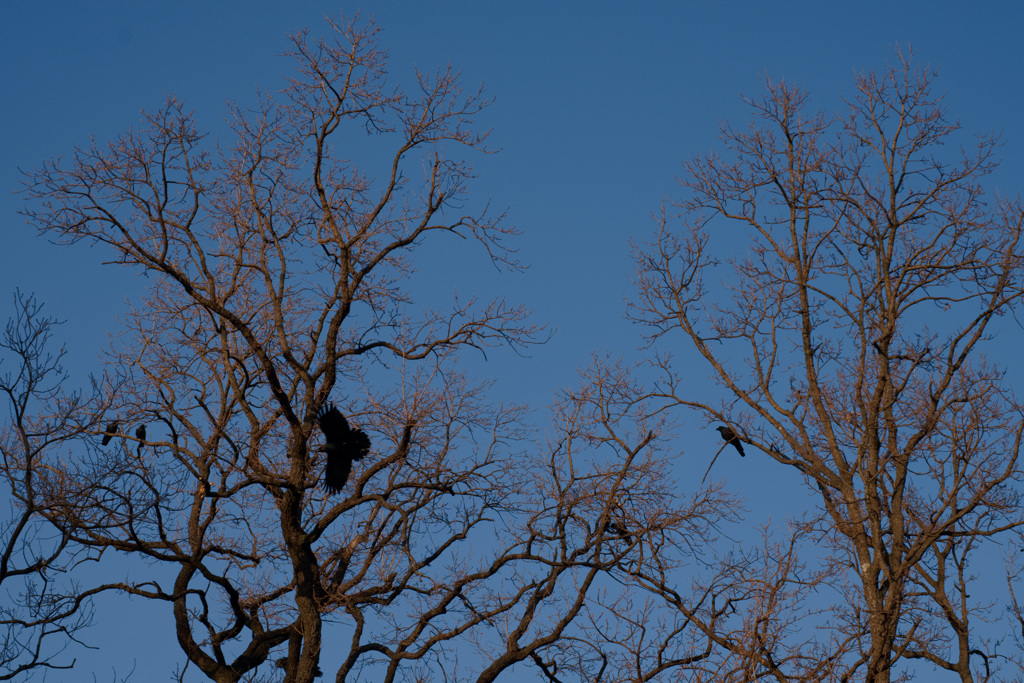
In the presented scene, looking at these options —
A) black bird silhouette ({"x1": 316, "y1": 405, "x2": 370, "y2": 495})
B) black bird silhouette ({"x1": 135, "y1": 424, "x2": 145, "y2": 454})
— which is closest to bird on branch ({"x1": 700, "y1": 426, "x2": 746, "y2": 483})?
black bird silhouette ({"x1": 316, "y1": 405, "x2": 370, "y2": 495})

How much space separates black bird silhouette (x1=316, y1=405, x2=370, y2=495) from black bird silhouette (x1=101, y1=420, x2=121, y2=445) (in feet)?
7.71

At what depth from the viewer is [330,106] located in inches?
535

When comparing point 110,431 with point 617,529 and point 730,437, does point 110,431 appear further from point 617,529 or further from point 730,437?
→ point 730,437

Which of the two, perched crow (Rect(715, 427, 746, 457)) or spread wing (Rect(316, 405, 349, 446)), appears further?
perched crow (Rect(715, 427, 746, 457))

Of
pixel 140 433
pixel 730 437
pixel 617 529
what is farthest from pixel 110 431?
pixel 730 437

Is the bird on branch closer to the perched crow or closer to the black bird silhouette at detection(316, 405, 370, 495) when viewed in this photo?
the perched crow

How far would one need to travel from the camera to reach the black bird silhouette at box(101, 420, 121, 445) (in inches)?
490

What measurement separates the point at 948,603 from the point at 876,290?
4.09 metres

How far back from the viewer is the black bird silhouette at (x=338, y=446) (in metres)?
12.3

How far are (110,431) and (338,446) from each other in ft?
8.98

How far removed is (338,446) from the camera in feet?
40.5

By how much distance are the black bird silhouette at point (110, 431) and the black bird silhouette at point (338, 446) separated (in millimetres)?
2349

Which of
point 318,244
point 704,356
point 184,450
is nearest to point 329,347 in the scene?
point 318,244

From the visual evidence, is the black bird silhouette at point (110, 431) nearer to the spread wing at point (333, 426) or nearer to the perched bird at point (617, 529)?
the spread wing at point (333, 426)
